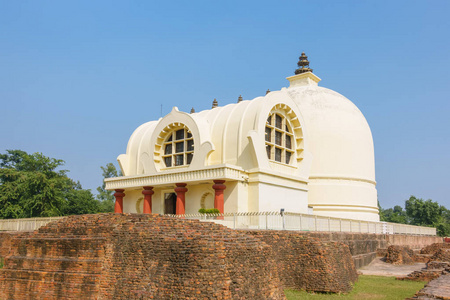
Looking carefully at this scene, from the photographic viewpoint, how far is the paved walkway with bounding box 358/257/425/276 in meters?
16.6

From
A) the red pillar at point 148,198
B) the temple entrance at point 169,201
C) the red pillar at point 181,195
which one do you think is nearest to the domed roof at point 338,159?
the temple entrance at point 169,201

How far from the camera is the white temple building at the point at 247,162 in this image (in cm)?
2067

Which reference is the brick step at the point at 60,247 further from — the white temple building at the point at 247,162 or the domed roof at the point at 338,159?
the domed roof at the point at 338,159

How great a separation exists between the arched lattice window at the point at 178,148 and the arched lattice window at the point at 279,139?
4317 mm

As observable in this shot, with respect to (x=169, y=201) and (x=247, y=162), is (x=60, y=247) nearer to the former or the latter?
(x=247, y=162)

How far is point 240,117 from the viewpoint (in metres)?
22.1

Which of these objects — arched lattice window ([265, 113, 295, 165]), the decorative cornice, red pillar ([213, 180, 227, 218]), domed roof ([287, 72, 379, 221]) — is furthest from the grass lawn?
domed roof ([287, 72, 379, 221])

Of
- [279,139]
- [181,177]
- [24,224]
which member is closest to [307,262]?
[181,177]

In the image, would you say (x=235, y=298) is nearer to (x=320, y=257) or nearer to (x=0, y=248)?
(x=320, y=257)

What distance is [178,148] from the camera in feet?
79.2

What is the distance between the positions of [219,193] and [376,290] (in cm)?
956

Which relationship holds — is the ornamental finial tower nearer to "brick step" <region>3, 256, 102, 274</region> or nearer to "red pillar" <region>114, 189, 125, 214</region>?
"red pillar" <region>114, 189, 125, 214</region>

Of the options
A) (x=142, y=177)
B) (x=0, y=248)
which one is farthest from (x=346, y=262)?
(x=0, y=248)

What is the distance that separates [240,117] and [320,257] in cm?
1191
